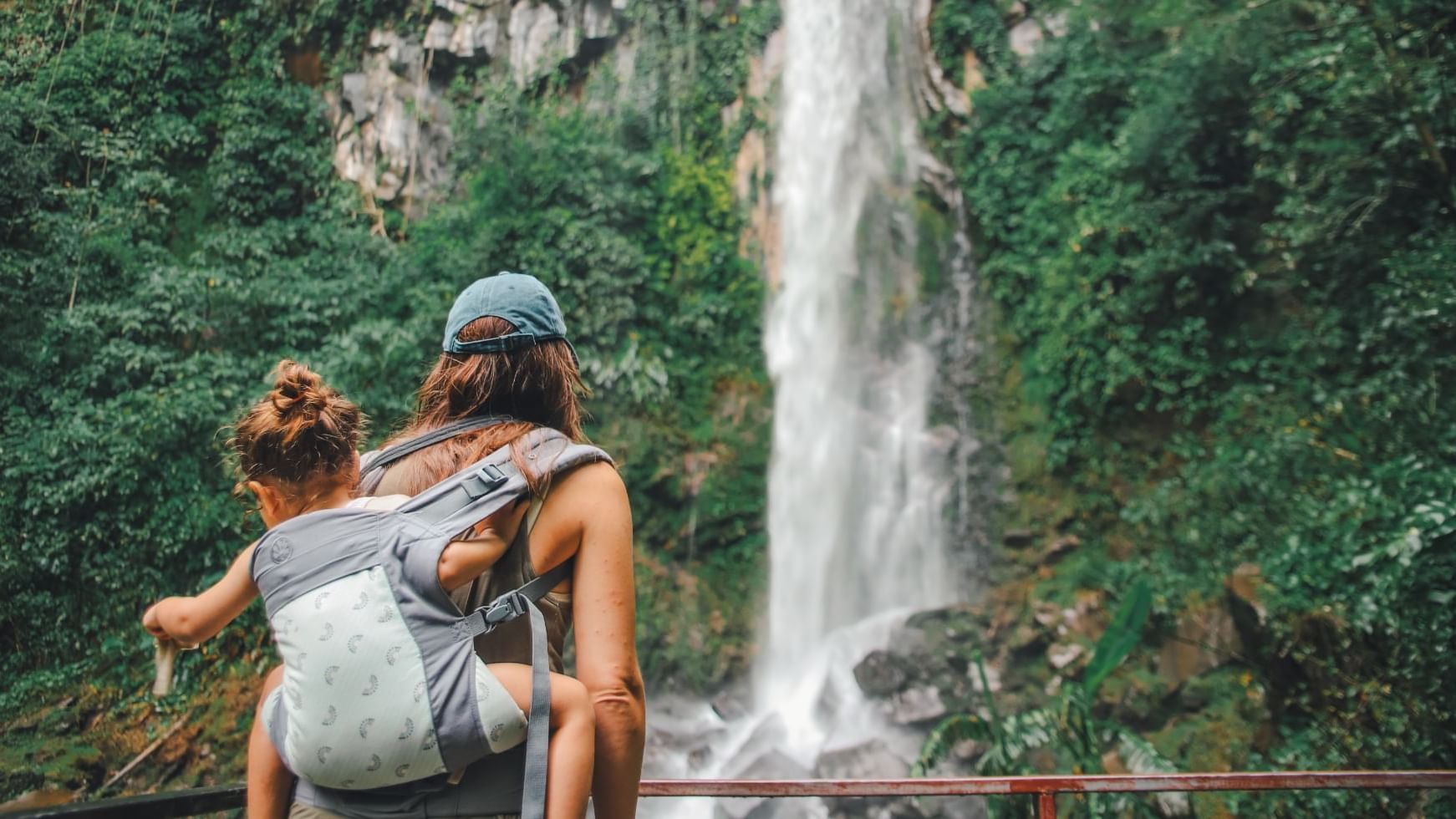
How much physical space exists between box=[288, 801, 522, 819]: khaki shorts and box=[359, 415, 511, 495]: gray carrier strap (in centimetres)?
40

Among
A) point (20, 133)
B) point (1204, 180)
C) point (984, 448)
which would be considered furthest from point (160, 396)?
point (1204, 180)

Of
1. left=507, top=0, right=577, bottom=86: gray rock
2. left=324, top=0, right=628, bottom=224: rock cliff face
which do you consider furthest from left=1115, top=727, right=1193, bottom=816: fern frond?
left=507, top=0, right=577, bottom=86: gray rock

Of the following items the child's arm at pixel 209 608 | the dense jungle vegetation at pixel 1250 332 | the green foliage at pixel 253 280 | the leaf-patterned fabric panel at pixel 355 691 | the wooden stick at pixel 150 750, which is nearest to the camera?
the leaf-patterned fabric panel at pixel 355 691

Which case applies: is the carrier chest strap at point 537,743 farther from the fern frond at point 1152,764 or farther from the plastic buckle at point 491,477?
the fern frond at point 1152,764

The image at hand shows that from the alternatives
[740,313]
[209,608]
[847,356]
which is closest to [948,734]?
[209,608]

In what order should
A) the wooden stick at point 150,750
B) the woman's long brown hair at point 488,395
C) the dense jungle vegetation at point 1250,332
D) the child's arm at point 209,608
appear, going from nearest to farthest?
the child's arm at point 209,608 → the woman's long brown hair at point 488,395 → the dense jungle vegetation at point 1250,332 → the wooden stick at point 150,750

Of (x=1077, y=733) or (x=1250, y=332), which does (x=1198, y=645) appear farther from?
(x=1250, y=332)

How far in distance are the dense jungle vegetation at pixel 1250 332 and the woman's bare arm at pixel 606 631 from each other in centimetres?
397

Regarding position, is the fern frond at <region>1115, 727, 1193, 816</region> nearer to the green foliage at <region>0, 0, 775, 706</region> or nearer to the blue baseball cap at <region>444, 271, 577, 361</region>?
the green foliage at <region>0, 0, 775, 706</region>

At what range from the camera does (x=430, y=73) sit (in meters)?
9.25

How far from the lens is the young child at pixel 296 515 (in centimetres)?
104

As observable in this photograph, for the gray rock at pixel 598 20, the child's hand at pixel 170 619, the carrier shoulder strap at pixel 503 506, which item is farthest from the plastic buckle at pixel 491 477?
the gray rock at pixel 598 20

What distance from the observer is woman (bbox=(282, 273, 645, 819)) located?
1.03 metres

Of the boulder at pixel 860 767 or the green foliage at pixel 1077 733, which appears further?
the boulder at pixel 860 767
